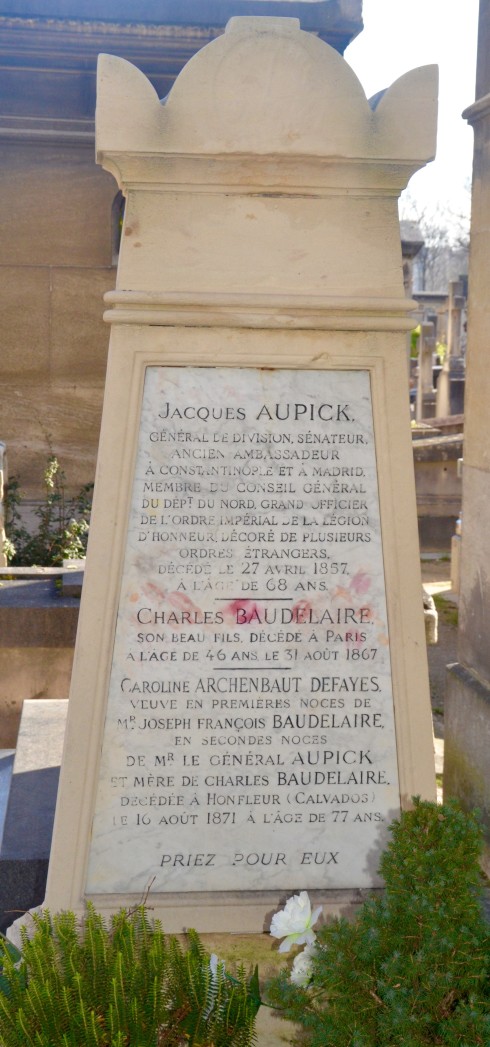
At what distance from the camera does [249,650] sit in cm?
281

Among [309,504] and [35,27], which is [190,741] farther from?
[35,27]

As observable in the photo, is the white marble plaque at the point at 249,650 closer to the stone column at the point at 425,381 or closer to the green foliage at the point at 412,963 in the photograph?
the green foliage at the point at 412,963

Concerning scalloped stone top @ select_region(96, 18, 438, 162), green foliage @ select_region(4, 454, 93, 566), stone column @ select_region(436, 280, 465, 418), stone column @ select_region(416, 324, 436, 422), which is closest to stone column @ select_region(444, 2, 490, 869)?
scalloped stone top @ select_region(96, 18, 438, 162)

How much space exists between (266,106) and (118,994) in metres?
2.18

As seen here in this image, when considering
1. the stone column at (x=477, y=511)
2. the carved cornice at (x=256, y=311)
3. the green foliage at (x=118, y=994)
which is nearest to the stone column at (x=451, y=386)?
the stone column at (x=477, y=511)

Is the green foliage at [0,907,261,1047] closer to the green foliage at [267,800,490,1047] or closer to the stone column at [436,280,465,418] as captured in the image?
the green foliage at [267,800,490,1047]

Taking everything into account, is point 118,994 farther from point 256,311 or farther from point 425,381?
point 425,381

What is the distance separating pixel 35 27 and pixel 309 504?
22.2 ft

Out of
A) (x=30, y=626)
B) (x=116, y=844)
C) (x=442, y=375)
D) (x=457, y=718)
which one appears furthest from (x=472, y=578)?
(x=442, y=375)

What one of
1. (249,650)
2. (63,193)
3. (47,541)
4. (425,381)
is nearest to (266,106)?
(249,650)

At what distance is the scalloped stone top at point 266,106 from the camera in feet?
8.79

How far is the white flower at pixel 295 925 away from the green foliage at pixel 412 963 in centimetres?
16

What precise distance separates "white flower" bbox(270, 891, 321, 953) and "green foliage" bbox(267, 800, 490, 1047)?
0.53ft

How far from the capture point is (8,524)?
679 cm
